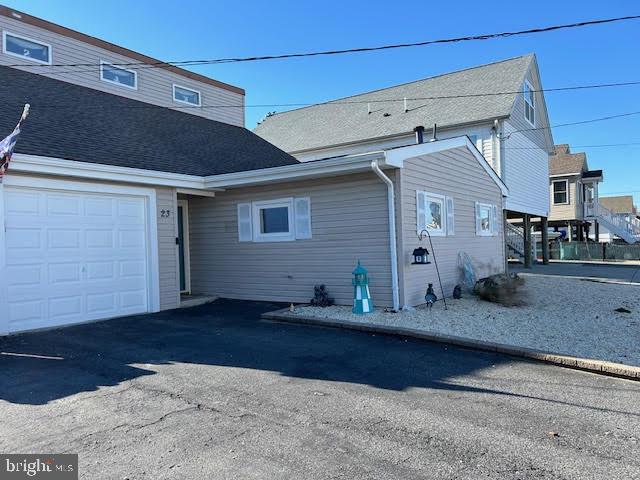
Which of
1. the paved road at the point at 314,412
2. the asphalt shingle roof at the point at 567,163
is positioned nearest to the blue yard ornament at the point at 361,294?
the paved road at the point at 314,412

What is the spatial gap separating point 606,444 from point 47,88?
12601 mm

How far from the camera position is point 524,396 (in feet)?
14.4

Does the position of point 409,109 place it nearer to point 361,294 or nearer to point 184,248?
point 184,248

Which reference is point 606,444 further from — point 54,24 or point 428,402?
point 54,24

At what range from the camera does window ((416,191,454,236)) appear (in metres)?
9.43

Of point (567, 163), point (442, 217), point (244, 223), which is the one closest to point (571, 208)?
point (567, 163)

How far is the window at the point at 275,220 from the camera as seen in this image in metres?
9.78

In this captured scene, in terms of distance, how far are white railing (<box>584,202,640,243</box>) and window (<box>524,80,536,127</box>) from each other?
1237 centimetres

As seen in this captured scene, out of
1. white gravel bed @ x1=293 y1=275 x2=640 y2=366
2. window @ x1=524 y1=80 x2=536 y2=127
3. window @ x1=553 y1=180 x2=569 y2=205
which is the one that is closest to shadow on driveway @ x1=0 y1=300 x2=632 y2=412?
white gravel bed @ x1=293 y1=275 x2=640 y2=366

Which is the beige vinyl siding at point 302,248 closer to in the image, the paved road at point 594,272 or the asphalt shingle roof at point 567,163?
the paved road at point 594,272

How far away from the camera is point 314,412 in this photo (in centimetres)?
400

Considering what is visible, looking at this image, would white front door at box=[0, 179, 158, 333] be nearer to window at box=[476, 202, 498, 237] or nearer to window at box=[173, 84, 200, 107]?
window at box=[173, 84, 200, 107]

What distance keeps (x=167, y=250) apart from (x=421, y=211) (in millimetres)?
5158

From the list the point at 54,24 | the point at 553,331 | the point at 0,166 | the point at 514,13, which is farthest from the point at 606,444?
the point at 54,24
